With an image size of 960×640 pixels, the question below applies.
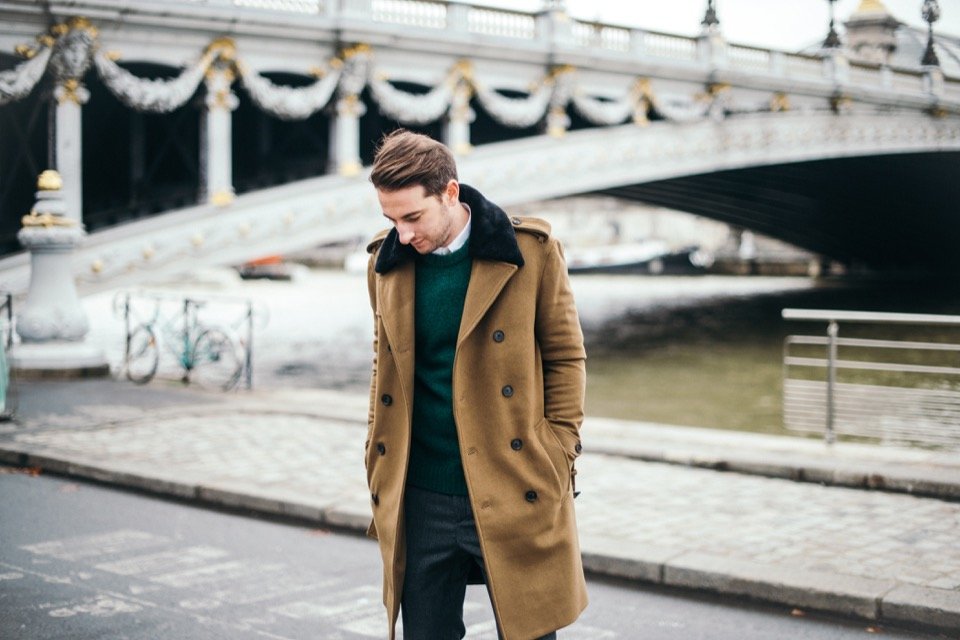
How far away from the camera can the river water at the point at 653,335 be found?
15.7 m

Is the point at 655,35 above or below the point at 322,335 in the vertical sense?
above

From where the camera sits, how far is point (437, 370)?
9.87ft

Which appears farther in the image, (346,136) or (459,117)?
(459,117)

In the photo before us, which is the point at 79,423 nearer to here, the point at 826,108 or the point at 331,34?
the point at 331,34

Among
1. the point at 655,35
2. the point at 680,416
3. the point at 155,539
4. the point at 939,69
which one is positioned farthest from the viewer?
the point at 939,69

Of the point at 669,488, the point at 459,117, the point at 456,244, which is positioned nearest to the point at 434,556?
the point at 456,244

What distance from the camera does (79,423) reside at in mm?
9477

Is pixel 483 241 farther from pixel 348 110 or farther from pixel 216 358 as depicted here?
pixel 348 110

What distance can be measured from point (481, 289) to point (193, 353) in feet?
34.0

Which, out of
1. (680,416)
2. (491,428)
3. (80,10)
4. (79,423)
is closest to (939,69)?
(680,416)

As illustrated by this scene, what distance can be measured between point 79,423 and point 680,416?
7.12 m

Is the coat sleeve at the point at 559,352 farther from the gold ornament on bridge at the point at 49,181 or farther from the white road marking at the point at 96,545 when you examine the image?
the gold ornament on bridge at the point at 49,181

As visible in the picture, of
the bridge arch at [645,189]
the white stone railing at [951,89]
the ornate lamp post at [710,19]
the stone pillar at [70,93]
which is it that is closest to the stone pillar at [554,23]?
the bridge arch at [645,189]

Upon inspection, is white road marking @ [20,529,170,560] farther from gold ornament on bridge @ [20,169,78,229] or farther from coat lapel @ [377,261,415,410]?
gold ornament on bridge @ [20,169,78,229]
